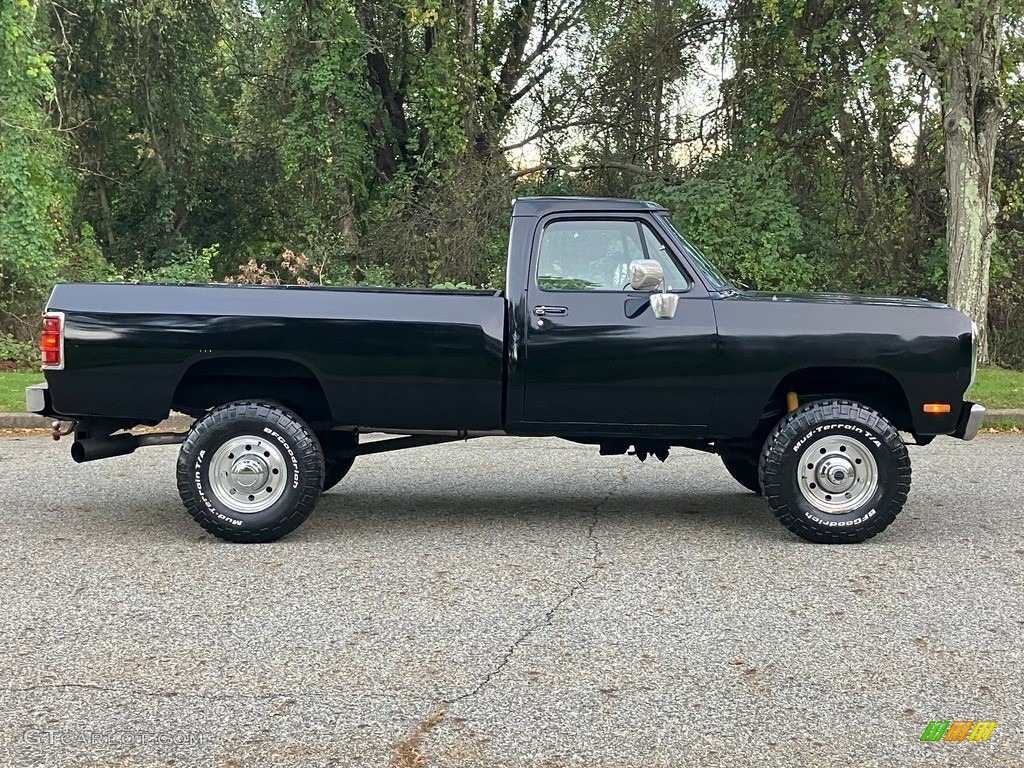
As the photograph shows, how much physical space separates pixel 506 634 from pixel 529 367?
2.05 m

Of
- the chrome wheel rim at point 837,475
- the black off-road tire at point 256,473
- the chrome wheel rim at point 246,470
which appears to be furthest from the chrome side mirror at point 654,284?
the chrome wheel rim at point 246,470

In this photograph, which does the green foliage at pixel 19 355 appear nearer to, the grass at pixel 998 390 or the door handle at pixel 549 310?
the door handle at pixel 549 310

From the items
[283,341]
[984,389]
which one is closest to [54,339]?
[283,341]

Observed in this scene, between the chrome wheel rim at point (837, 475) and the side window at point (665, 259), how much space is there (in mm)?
1208

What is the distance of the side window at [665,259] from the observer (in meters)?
6.75

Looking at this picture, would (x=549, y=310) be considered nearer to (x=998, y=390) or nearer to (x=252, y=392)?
(x=252, y=392)

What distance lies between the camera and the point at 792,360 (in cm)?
656

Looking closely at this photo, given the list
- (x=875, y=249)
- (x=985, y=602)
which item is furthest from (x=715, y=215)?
(x=985, y=602)

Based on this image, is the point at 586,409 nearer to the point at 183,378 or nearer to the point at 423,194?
the point at 183,378

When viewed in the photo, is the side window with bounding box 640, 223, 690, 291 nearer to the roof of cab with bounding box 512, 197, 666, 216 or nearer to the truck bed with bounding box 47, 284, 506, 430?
the roof of cab with bounding box 512, 197, 666, 216

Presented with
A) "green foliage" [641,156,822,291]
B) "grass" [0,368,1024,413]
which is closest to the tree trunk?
"grass" [0,368,1024,413]

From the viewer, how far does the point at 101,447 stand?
675cm

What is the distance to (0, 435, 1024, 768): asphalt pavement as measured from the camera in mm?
3809

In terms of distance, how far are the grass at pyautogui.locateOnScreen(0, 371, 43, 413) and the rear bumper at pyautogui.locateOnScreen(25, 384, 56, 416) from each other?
581 cm
